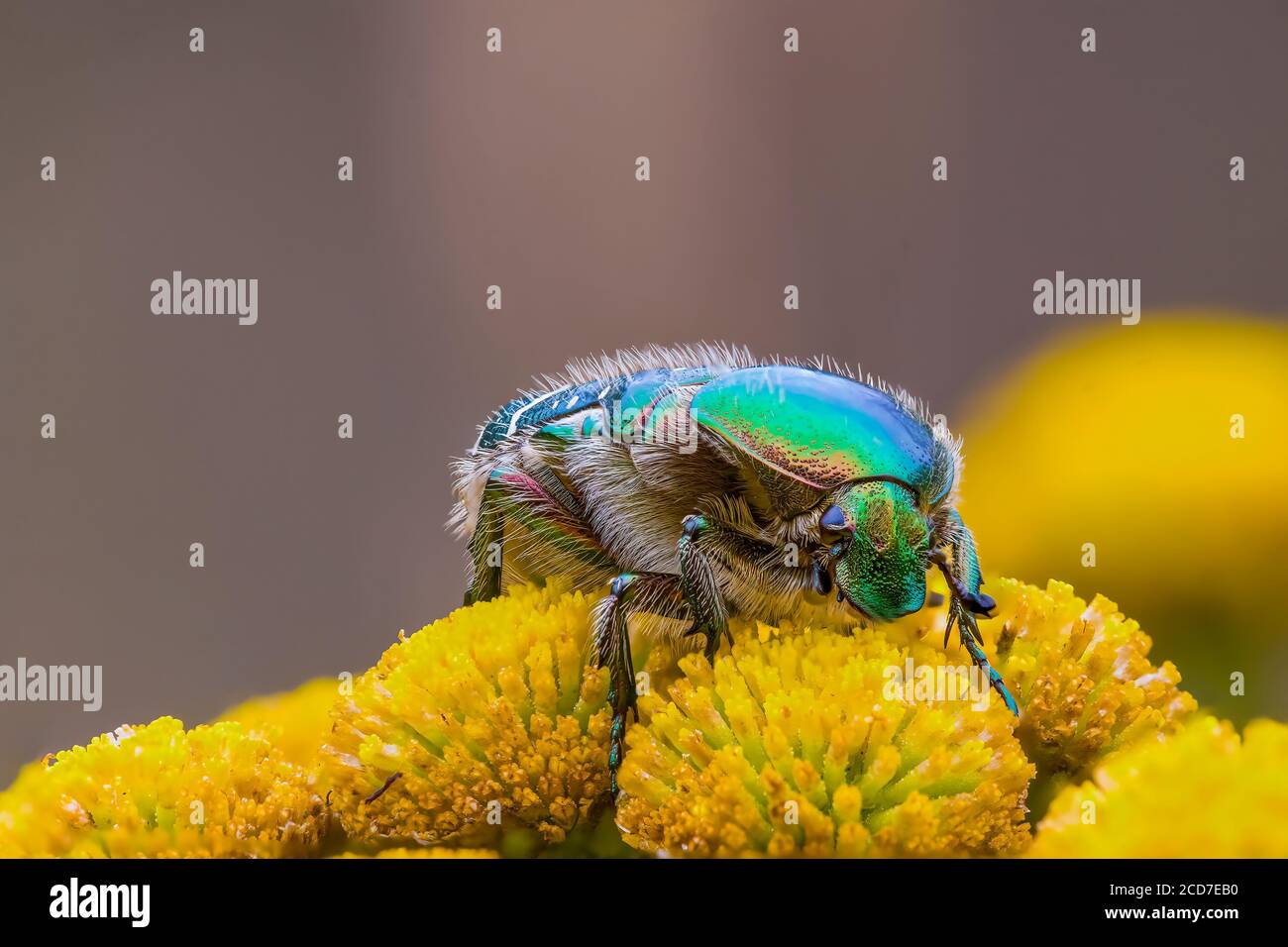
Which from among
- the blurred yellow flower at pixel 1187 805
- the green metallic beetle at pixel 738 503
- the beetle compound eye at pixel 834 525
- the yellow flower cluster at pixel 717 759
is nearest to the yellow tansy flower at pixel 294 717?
the yellow flower cluster at pixel 717 759

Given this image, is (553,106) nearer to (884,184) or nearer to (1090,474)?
(884,184)

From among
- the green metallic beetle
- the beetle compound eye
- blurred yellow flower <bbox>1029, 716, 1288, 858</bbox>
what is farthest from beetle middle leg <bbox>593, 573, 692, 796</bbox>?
blurred yellow flower <bbox>1029, 716, 1288, 858</bbox>

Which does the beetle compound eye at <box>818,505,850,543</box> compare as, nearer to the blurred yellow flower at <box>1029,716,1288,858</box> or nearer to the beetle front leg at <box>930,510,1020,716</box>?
the beetle front leg at <box>930,510,1020,716</box>

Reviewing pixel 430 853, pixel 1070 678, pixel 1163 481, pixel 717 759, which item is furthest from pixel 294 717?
pixel 1163 481

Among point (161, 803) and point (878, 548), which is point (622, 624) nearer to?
point (878, 548)

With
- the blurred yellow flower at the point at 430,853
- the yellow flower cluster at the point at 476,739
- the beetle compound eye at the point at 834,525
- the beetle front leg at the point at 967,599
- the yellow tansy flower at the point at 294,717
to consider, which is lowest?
the blurred yellow flower at the point at 430,853

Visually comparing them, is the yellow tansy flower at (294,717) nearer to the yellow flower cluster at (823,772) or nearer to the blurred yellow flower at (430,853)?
the blurred yellow flower at (430,853)
